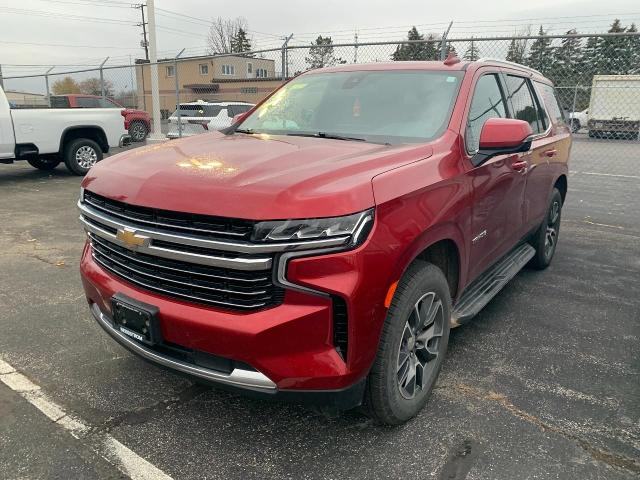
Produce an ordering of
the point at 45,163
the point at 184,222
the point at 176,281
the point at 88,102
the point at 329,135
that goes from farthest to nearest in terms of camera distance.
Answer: the point at 88,102
the point at 45,163
the point at 329,135
the point at 176,281
the point at 184,222

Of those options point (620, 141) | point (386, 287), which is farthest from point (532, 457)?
point (620, 141)

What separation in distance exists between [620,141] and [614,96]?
3140 millimetres

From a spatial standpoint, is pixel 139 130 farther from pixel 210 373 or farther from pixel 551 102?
pixel 210 373

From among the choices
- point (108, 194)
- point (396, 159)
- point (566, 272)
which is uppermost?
point (396, 159)

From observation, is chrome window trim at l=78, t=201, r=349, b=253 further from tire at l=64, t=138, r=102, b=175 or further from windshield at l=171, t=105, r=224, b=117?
windshield at l=171, t=105, r=224, b=117

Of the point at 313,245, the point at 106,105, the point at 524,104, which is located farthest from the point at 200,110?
the point at 313,245

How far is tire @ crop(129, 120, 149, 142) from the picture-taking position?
64.2 feet

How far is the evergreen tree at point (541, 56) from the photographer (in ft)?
31.0

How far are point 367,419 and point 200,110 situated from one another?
14238mm

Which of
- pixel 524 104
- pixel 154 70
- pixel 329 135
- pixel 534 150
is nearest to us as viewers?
pixel 329 135

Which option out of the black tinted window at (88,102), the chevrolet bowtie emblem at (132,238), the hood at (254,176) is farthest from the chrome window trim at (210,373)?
the black tinted window at (88,102)

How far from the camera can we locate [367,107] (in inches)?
137

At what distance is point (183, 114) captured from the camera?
1608 cm

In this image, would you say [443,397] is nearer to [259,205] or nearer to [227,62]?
[259,205]
